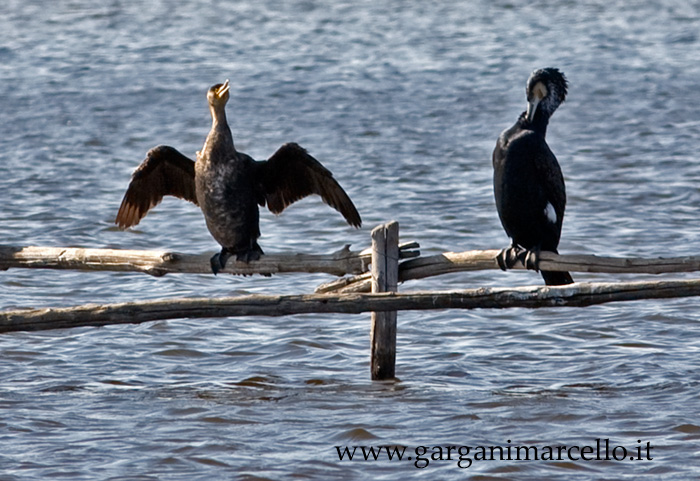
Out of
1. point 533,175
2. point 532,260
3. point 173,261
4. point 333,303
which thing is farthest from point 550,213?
point 173,261

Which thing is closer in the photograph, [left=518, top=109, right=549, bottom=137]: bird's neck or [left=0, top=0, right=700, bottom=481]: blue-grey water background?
[left=0, top=0, right=700, bottom=481]: blue-grey water background

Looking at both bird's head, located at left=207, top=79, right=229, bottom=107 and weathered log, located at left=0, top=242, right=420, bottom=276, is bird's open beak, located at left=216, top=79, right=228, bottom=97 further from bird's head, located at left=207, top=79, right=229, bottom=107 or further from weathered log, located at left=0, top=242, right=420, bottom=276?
weathered log, located at left=0, top=242, right=420, bottom=276

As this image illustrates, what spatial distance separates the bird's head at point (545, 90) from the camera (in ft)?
19.5

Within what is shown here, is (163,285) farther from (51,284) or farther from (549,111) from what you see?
(549,111)

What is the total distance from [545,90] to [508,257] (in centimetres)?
87

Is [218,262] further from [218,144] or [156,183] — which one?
[156,183]

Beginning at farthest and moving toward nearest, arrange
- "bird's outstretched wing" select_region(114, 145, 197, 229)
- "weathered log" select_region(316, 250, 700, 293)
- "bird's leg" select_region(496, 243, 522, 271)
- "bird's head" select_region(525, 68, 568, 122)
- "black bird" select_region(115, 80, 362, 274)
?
"bird's outstretched wing" select_region(114, 145, 197, 229)
"black bird" select_region(115, 80, 362, 274)
"bird's head" select_region(525, 68, 568, 122)
"bird's leg" select_region(496, 243, 522, 271)
"weathered log" select_region(316, 250, 700, 293)

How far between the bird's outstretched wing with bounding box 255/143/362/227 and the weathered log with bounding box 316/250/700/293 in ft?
1.08

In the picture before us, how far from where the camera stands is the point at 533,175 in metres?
6.06

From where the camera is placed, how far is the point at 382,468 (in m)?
5.21

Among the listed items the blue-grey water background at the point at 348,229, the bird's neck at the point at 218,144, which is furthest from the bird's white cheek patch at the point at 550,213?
the bird's neck at the point at 218,144

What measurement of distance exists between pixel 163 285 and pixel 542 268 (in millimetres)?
3503

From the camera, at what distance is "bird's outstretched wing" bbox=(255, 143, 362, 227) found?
238 inches

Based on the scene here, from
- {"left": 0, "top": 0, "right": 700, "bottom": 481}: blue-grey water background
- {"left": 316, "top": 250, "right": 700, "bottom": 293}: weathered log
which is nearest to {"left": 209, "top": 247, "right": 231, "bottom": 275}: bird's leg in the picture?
{"left": 316, "top": 250, "right": 700, "bottom": 293}: weathered log
